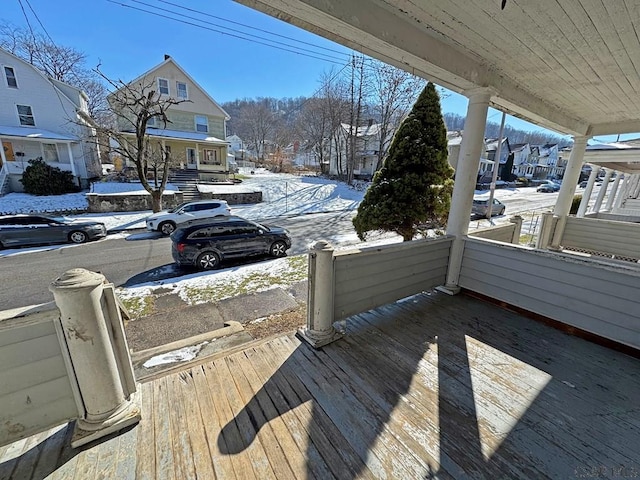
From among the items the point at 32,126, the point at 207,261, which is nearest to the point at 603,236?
the point at 207,261

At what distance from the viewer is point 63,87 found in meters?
18.7

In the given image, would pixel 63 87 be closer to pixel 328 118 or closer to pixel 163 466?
pixel 328 118

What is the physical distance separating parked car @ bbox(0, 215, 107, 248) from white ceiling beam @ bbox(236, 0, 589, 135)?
1114 cm

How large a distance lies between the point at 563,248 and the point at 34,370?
9.92 m

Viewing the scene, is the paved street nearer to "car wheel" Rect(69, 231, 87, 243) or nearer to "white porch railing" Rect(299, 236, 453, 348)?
"car wheel" Rect(69, 231, 87, 243)

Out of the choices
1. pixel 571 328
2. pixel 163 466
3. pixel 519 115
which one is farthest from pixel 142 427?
pixel 519 115

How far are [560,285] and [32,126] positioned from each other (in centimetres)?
2593

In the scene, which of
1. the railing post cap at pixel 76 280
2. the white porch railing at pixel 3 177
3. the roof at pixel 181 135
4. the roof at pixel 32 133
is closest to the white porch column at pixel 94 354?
the railing post cap at pixel 76 280

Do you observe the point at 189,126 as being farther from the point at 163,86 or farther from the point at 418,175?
the point at 418,175

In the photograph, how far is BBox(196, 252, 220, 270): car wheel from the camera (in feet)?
23.4

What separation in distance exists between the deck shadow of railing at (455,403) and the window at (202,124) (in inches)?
902

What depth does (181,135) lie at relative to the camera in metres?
19.8

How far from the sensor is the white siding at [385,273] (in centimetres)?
297

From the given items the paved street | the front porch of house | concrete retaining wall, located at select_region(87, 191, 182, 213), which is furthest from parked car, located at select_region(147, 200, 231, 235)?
the front porch of house
